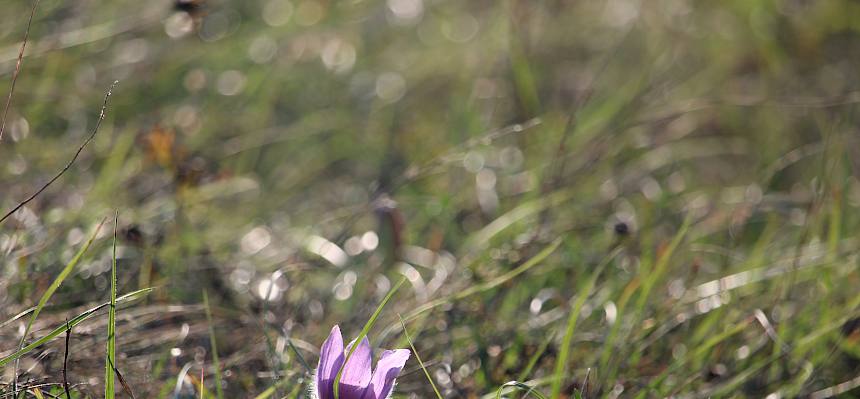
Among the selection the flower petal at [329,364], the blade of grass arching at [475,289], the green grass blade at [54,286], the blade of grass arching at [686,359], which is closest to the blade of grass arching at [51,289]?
the green grass blade at [54,286]

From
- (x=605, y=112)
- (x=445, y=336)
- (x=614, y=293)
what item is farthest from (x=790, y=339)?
(x=605, y=112)

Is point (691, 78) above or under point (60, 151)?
under

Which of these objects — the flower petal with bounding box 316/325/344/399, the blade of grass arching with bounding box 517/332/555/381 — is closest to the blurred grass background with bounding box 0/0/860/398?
the blade of grass arching with bounding box 517/332/555/381

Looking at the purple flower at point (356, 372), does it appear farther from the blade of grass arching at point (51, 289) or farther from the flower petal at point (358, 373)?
the blade of grass arching at point (51, 289)

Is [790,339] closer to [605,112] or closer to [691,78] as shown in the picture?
[605,112]

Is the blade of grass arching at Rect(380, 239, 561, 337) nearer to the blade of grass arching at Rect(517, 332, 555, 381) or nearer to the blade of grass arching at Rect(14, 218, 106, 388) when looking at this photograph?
the blade of grass arching at Rect(517, 332, 555, 381)

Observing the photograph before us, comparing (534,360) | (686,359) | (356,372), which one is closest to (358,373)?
(356,372)

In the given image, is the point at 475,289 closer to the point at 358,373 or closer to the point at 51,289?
→ the point at 358,373
